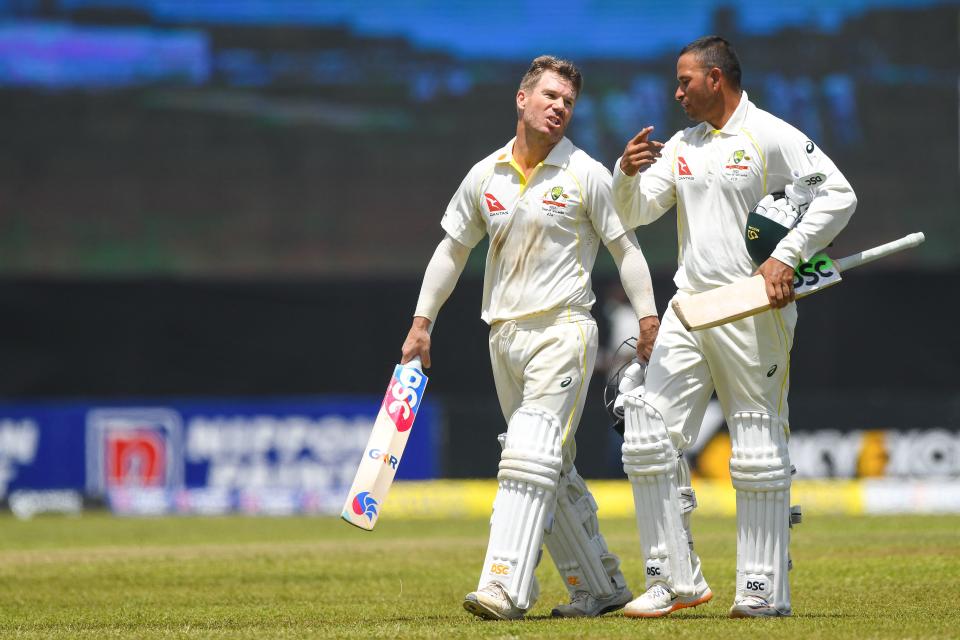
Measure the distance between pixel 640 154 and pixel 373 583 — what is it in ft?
9.48

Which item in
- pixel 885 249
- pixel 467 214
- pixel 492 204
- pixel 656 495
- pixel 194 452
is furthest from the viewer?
pixel 194 452

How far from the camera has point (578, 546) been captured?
6.28 m

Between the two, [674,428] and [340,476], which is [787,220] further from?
[340,476]

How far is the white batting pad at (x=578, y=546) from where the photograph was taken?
6.27 m

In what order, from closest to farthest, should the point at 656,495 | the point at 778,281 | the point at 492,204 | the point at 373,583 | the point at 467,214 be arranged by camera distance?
the point at 778,281
the point at 656,495
the point at 492,204
the point at 467,214
the point at 373,583

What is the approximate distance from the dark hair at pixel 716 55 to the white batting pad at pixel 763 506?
126cm

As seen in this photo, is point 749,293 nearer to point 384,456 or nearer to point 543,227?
point 543,227

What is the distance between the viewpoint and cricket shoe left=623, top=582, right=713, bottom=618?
6.00 meters

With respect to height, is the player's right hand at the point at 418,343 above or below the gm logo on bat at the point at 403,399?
above

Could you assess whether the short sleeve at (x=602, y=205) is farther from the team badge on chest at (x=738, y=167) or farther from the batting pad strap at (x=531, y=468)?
the batting pad strap at (x=531, y=468)

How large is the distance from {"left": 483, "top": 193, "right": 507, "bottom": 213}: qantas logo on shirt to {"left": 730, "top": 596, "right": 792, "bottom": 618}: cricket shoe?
169cm

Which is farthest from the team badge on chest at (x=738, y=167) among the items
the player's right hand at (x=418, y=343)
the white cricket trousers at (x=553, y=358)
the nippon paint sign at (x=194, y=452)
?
the nippon paint sign at (x=194, y=452)

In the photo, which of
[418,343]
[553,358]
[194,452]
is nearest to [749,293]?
[553,358]

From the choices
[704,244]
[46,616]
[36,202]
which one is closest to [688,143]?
[704,244]
